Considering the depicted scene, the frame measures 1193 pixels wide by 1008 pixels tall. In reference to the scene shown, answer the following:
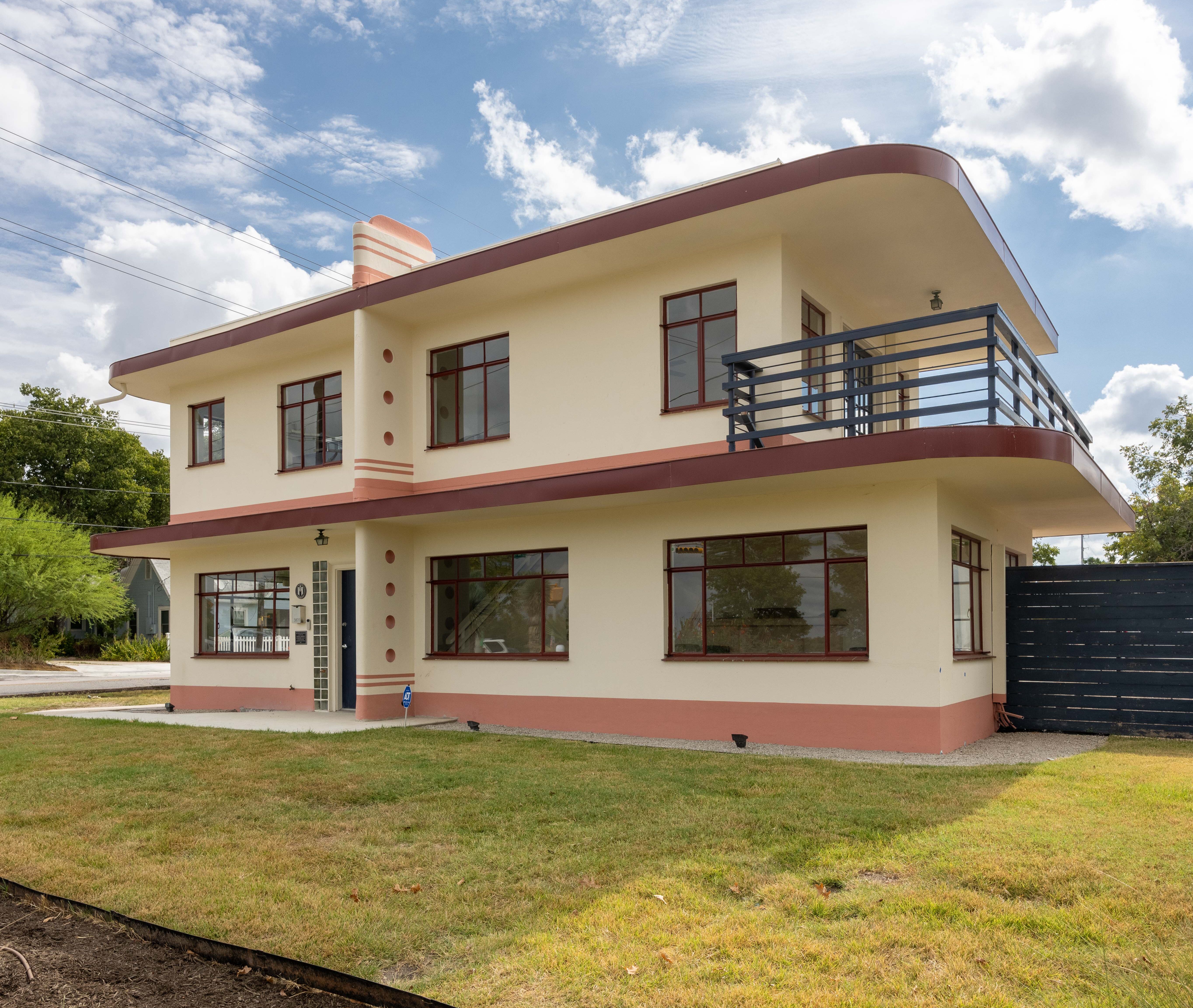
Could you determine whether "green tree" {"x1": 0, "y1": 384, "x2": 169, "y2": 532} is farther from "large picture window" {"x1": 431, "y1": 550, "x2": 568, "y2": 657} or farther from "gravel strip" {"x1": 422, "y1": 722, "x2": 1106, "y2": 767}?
"gravel strip" {"x1": 422, "y1": 722, "x2": 1106, "y2": 767}

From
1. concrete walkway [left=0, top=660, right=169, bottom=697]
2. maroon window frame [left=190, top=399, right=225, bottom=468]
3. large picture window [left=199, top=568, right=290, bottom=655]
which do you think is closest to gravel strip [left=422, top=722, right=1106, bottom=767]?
large picture window [left=199, top=568, right=290, bottom=655]

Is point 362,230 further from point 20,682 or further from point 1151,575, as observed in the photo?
point 20,682

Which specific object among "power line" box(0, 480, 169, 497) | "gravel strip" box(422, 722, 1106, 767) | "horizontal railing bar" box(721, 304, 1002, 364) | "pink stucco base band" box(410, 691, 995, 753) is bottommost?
"gravel strip" box(422, 722, 1106, 767)

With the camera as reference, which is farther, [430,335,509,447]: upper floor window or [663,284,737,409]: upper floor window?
[430,335,509,447]: upper floor window

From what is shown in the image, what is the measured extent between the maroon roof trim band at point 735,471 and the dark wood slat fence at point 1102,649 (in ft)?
4.42

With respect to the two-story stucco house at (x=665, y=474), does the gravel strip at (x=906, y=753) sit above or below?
below

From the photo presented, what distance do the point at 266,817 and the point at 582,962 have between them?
14.0 ft

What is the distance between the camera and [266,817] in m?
7.86

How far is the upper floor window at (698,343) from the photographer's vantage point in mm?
A: 13039

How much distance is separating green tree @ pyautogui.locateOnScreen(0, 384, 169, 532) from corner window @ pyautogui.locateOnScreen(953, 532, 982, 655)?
45545 millimetres

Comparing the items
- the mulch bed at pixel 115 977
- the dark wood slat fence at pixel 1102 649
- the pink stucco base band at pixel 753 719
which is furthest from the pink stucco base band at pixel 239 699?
the mulch bed at pixel 115 977

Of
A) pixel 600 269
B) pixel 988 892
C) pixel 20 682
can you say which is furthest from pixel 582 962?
pixel 20 682

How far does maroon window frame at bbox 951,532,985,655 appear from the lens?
40.8 feet

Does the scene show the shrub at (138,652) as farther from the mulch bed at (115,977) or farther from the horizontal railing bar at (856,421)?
the mulch bed at (115,977)
